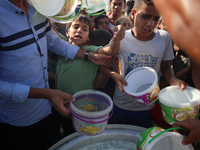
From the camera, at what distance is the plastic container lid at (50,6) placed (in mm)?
1100

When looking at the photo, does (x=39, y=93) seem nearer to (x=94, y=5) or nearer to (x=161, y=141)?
(x=161, y=141)

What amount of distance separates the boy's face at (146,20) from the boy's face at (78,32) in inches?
20.6

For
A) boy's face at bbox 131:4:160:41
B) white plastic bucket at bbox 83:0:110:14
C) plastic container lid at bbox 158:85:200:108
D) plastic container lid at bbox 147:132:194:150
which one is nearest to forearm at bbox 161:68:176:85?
plastic container lid at bbox 158:85:200:108

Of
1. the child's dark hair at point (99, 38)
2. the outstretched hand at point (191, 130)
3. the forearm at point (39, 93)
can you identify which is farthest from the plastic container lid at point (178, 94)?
the child's dark hair at point (99, 38)

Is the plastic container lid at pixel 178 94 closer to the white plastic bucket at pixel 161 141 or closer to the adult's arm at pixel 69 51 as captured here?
the white plastic bucket at pixel 161 141

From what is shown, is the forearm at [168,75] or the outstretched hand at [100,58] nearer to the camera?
the outstretched hand at [100,58]

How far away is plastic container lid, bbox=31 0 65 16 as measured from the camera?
1100 millimetres

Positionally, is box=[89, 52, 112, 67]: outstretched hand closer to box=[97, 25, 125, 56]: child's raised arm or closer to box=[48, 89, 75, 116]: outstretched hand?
box=[97, 25, 125, 56]: child's raised arm

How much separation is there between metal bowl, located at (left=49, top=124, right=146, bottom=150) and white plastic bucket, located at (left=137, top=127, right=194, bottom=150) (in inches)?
9.2

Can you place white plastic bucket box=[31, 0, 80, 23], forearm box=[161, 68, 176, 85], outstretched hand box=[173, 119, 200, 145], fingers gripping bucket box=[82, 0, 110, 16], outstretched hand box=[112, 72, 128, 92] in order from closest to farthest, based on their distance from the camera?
outstretched hand box=[173, 119, 200, 145] → white plastic bucket box=[31, 0, 80, 23] → outstretched hand box=[112, 72, 128, 92] → forearm box=[161, 68, 176, 85] → fingers gripping bucket box=[82, 0, 110, 16]

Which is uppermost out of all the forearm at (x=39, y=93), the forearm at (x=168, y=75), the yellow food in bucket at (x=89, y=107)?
the forearm at (x=39, y=93)

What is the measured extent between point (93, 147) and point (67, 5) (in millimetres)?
1051

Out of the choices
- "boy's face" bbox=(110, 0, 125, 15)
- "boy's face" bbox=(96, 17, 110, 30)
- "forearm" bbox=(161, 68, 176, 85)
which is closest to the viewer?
"forearm" bbox=(161, 68, 176, 85)

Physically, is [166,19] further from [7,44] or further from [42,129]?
[42,129]
